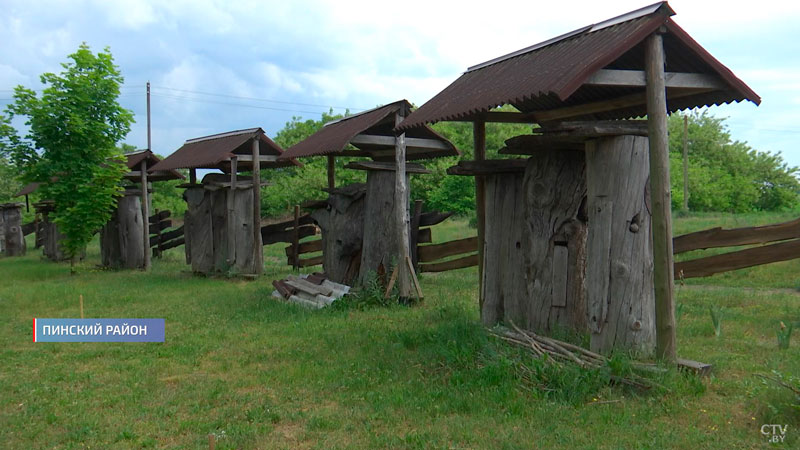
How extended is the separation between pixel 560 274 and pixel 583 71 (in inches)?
93.0

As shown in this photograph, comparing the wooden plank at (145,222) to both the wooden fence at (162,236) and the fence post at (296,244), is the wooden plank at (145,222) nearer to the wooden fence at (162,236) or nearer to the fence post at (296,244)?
the wooden fence at (162,236)

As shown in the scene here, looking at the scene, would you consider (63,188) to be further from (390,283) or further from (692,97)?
(692,97)

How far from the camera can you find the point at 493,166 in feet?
24.2

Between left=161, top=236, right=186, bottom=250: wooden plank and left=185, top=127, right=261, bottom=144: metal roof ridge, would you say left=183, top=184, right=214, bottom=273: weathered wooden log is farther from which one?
left=161, top=236, right=186, bottom=250: wooden plank

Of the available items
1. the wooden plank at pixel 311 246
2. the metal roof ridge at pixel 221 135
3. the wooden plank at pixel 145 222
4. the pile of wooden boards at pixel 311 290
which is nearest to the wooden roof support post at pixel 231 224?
the metal roof ridge at pixel 221 135

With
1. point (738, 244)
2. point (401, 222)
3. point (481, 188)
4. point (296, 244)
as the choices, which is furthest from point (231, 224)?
point (738, 244)

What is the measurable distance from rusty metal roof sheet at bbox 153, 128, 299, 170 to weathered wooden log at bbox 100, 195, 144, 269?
2038 mm

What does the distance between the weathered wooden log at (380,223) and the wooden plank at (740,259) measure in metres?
4.80

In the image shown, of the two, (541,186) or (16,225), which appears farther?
(16,225)

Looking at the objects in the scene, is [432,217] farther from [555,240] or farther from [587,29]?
[587,29]

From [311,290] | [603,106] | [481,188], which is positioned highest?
[603,106]

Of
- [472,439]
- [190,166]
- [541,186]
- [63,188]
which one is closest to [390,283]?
[541,186]

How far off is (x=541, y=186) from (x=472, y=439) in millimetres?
3174

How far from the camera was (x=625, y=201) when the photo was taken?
5992mm
